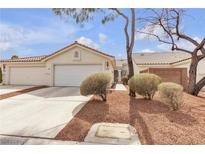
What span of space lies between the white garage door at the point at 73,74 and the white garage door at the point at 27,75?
6.14ft

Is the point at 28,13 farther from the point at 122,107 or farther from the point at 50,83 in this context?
the point at 50,83

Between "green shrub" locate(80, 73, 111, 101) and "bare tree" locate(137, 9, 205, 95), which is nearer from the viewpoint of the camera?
"green shrub" locate(80, 73, 111, 101)

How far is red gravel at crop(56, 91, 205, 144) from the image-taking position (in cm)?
550

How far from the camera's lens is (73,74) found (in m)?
15.7

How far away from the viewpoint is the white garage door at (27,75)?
1732 centimetres

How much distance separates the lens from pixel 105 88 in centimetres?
924

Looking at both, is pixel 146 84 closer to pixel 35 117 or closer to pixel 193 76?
pixel 35 117

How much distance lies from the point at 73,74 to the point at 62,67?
130cm

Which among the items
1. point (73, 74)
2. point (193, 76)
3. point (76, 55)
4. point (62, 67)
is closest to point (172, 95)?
point (193, 76)

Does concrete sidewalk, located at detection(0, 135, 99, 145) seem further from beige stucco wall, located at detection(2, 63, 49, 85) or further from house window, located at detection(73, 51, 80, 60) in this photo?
beige stucco wall, located at detection(2, 63, 49, 85)

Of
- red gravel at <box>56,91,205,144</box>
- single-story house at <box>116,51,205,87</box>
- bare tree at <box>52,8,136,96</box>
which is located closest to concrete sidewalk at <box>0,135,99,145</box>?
red gravel at <box>56,91,205,144</box>

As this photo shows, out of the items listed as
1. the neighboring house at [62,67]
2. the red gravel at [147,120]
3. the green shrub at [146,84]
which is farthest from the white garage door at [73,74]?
the red gravel at [147,120]

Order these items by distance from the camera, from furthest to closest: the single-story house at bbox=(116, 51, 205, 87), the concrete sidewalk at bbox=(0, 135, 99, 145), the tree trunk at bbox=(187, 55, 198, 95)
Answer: the single-story house at bbox=(116, 51, 205, 87), the tree trunk at bbox=(187, 55, 198, 95), the concrete sidewalk at bbox=(0, 135, 99, 145)
